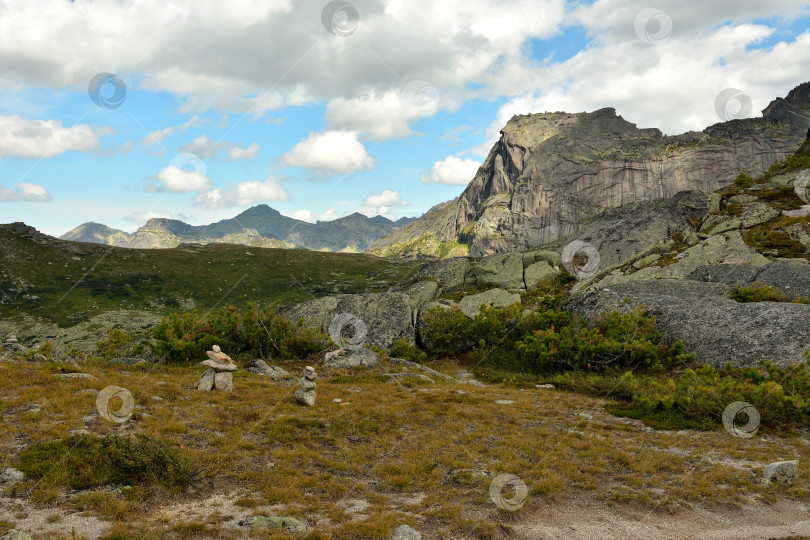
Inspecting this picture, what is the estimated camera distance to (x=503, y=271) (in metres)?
51.2

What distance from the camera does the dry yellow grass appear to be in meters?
9.48

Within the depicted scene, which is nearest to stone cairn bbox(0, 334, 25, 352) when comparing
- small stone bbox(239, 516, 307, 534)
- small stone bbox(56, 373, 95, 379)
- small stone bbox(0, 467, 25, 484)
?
small stone bbox(56, 373, 95, 379)

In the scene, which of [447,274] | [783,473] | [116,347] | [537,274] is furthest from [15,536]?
[537,274]

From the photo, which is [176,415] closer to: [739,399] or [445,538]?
[445,538]

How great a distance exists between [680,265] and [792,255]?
25.9ft

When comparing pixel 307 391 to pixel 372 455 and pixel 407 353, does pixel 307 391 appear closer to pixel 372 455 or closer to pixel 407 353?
pixel 372 455

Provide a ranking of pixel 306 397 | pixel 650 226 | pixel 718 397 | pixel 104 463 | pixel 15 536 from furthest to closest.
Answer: pixel 650 226, pixel 306 397, pixel 718 397, pixel 104 463, pixel 15 536

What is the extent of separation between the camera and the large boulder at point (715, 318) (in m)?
20.2

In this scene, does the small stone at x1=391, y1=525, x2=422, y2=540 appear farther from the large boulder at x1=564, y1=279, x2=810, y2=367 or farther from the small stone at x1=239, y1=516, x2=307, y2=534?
the large boulder at x1=564, y1=279, x2=810, y2=367

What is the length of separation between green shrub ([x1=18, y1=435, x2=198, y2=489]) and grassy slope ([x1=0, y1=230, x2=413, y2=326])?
5417 inches

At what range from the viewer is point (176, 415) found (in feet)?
49.7

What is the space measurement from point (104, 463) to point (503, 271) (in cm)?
4552

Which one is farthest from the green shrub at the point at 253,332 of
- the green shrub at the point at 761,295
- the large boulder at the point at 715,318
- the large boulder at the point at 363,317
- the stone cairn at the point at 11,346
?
the green shrub at the point at 761,295

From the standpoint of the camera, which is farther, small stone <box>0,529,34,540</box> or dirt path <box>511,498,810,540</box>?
dirt path <box>511,498,810,540</box>
